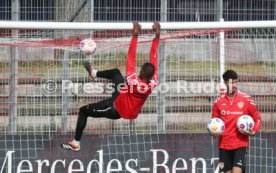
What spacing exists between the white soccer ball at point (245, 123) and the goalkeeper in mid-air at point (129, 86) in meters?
1.29

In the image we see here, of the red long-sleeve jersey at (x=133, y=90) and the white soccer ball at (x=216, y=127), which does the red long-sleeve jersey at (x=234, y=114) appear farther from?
the red long-sleeve jersey at (x=133, y=90)

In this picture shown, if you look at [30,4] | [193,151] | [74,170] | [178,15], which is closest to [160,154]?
[193,151]

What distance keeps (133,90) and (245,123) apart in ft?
5.26

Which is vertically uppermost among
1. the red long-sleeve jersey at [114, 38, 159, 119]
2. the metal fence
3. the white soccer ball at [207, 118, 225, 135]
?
the metal fence

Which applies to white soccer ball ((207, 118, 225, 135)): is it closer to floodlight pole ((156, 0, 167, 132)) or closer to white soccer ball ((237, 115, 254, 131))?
white soccer ball ((237, 115, 254, 131))

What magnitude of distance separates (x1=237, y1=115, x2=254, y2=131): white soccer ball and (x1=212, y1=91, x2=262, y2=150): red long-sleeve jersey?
16 cm

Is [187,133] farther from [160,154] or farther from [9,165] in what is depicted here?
[9,165]

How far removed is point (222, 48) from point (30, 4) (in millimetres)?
3186

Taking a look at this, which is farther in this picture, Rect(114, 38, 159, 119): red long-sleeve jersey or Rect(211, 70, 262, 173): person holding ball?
Rect(211, 70, 262, 173): person holding ball

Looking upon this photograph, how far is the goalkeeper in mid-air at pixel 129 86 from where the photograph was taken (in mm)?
10766

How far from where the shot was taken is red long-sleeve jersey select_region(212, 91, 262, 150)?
37.2 feet

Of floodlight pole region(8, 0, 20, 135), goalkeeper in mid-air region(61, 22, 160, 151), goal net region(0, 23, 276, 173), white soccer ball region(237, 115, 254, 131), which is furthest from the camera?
goal net region(0, 23, 276, 173)

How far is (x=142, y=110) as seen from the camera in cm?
1334

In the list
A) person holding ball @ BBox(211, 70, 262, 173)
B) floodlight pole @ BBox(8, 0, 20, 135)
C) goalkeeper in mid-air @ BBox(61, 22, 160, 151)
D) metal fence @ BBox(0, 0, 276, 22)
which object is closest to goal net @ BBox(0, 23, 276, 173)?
floodlight pole @ BBox(8, 0, 20, 135)
